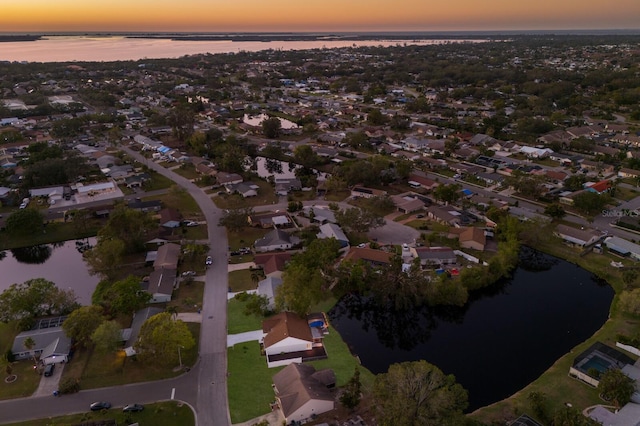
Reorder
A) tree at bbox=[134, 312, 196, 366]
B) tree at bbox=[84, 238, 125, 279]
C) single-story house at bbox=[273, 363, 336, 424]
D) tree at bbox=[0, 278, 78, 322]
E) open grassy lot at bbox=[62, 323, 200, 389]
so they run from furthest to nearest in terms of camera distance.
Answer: tree at bbox=[84, 238, 125, 279]
tree at bbox=[0, 278, 78, 322]
open grassy lot at bbox=[62, 323, 200, 389]
tree at bbox=[134, 312, 196, 366]
single-story house at bbox=[273, 363, 336, 424]

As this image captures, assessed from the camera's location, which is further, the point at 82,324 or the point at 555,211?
the point at 555,211

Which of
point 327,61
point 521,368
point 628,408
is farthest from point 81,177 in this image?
point 327,61

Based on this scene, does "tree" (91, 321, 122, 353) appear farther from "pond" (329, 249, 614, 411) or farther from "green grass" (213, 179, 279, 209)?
"green grass" (213, 179, 279, 209)

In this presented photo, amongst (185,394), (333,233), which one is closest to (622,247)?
(333,233)

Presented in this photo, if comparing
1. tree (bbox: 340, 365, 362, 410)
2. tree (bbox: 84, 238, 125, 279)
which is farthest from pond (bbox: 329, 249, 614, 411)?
tree (bbox: 84, 238, 125, 279)

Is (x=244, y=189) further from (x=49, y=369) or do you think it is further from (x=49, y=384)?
(x=49, y=384)

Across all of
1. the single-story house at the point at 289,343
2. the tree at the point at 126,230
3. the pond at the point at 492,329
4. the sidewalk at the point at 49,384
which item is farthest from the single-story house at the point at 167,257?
the pond at the point at 492,329

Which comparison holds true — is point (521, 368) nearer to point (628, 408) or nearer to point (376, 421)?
point (628, 408)
